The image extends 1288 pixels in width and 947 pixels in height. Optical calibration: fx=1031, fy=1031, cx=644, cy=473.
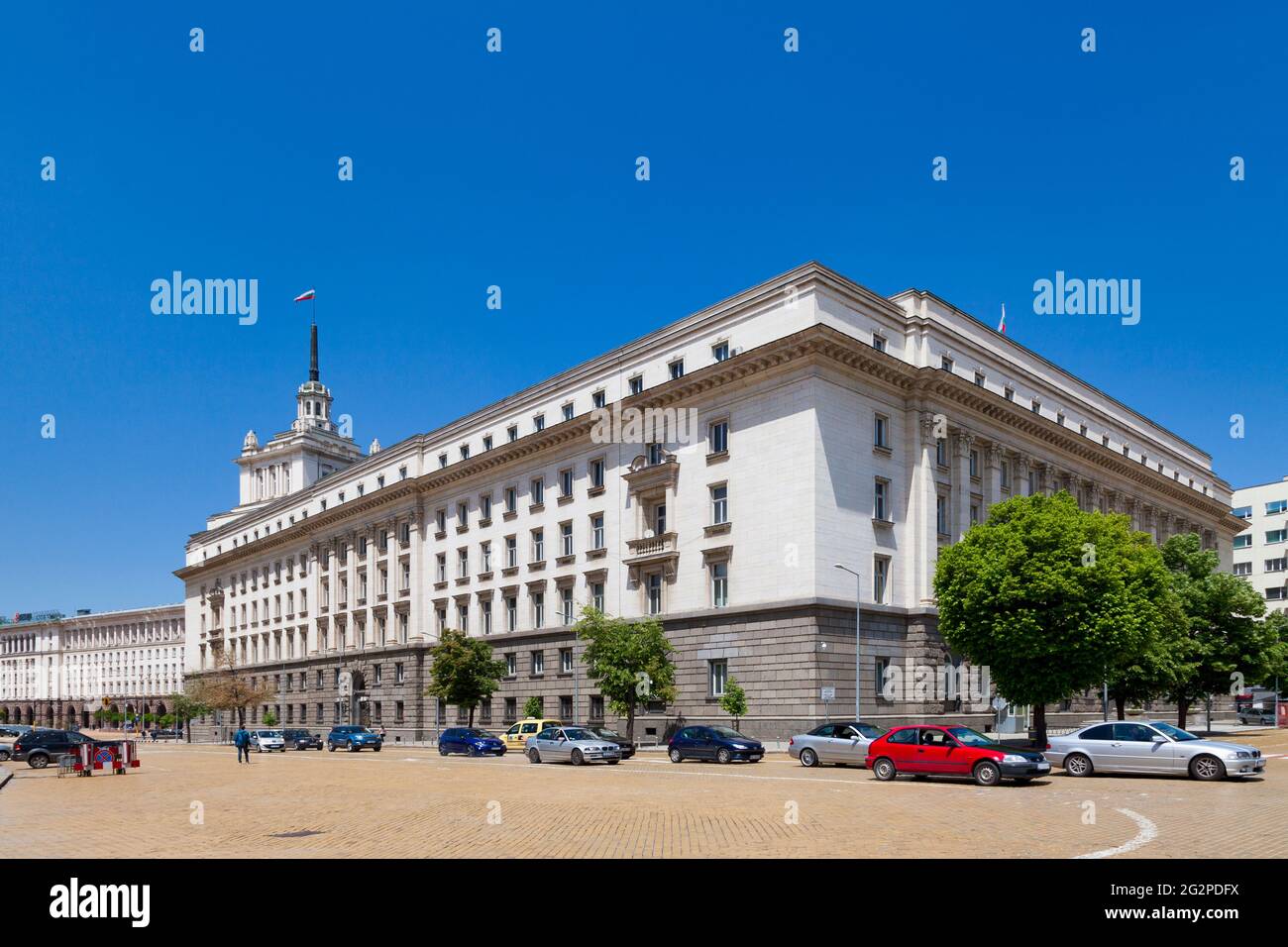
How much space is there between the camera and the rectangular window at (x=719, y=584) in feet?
168

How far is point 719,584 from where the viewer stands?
51.9 m

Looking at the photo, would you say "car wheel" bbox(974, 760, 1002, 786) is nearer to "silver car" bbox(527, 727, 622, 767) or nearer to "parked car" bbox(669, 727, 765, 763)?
"parked car" bbox(669, 727, 765, 763)

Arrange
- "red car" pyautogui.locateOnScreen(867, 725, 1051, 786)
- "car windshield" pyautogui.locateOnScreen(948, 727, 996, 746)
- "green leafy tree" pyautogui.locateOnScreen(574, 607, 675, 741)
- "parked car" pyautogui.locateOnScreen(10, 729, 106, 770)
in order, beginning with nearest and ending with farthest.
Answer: "red car" pyautogui.locateOnScreen(867, 725, 1051, 786)
"car windshield" pyautogui.locateOnScreen(948, 727, 996, 746)
"parked car" pyautogui.locateOnScreen(10, 729, 106, 770)
"green leafy tree" pyautogui.locateOnScreen(574, 607, 675, 741)

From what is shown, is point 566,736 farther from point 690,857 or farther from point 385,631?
point 385,631

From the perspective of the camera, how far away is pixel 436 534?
246 ft

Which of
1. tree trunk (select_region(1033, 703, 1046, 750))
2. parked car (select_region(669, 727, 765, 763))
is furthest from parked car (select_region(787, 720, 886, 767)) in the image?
tree trunk (select_region(1033, 703, 1046, 750))

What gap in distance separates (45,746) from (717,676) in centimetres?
3042

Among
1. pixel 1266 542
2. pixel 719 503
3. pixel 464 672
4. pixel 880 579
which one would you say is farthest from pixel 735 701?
pixel 1266 542

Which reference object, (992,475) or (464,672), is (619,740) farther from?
(992,475)

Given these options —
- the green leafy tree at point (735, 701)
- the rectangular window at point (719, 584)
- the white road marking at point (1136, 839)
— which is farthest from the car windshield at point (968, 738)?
the rectangular window at point (719, 584)

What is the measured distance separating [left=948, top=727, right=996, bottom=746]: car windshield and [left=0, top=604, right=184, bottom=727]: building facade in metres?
151

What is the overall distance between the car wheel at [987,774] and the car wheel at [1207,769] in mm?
5436

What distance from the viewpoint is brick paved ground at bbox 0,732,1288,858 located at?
49.0 feet
